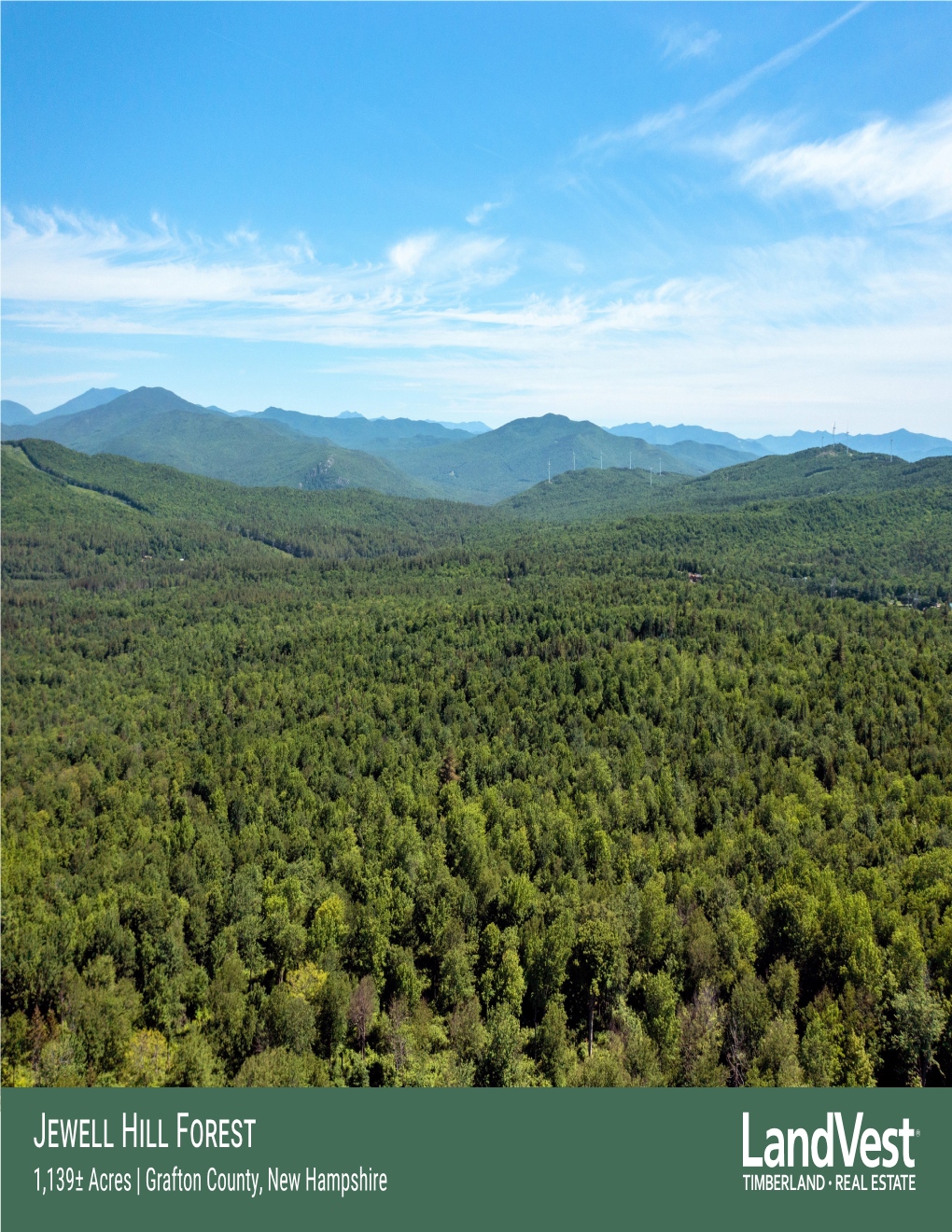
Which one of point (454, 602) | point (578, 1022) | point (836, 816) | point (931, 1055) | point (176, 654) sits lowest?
point (578, 1022)

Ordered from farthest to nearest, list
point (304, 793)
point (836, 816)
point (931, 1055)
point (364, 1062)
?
point (304, 793), point (836, 816), point (364, 1062), point (931, 1055)

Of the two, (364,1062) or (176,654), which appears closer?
(364,1062)

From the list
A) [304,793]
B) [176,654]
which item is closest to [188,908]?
[304,793]

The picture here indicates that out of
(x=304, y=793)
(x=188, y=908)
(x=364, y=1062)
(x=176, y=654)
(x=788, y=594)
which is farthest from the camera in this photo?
(x=788, y=594)

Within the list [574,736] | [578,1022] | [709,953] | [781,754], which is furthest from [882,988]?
[574,736]

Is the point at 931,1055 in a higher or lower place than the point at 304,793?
lower

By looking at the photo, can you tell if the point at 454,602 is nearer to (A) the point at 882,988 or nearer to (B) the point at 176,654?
(B) the point at 176,654
